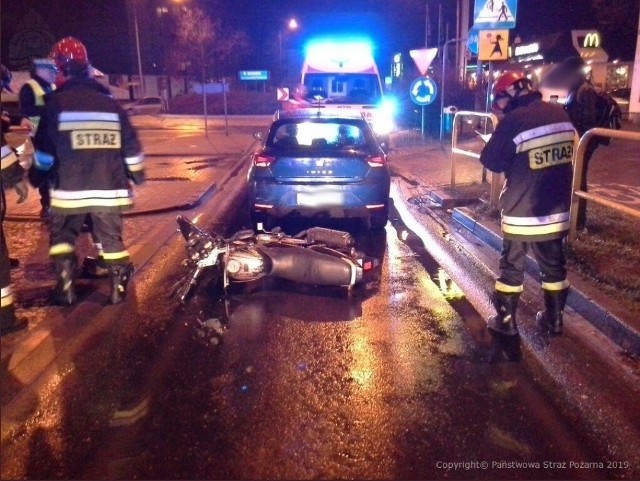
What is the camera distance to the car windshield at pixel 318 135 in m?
7.93

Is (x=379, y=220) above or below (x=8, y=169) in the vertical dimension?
below

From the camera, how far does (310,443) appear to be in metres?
3.38

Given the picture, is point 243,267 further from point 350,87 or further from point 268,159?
point 350,87

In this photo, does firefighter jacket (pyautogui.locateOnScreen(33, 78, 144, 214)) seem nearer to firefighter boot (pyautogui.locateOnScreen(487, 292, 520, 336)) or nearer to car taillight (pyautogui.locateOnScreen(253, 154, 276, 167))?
car taillight (pyautogui.locateOnScreen(253, 154, 276, 167))

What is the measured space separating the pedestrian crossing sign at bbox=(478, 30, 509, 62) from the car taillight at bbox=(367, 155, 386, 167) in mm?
2993

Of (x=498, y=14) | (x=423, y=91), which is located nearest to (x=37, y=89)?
(x=498, y=14)

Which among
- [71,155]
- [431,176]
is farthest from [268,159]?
[431,176]

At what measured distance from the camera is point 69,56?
16.6 ft

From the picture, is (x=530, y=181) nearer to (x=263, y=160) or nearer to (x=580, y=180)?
(x=580, y=180)

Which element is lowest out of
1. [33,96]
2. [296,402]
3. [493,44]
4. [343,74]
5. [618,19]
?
[296,402]

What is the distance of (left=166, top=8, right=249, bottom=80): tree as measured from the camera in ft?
163

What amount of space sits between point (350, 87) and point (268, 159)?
10422 millimetres

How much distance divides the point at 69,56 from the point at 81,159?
82 centimetres

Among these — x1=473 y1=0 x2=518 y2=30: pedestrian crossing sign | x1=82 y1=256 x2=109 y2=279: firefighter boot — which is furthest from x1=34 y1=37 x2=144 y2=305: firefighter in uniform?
x1=473 y1=0 x2=518 y2=30: pedestrian crossing sign
